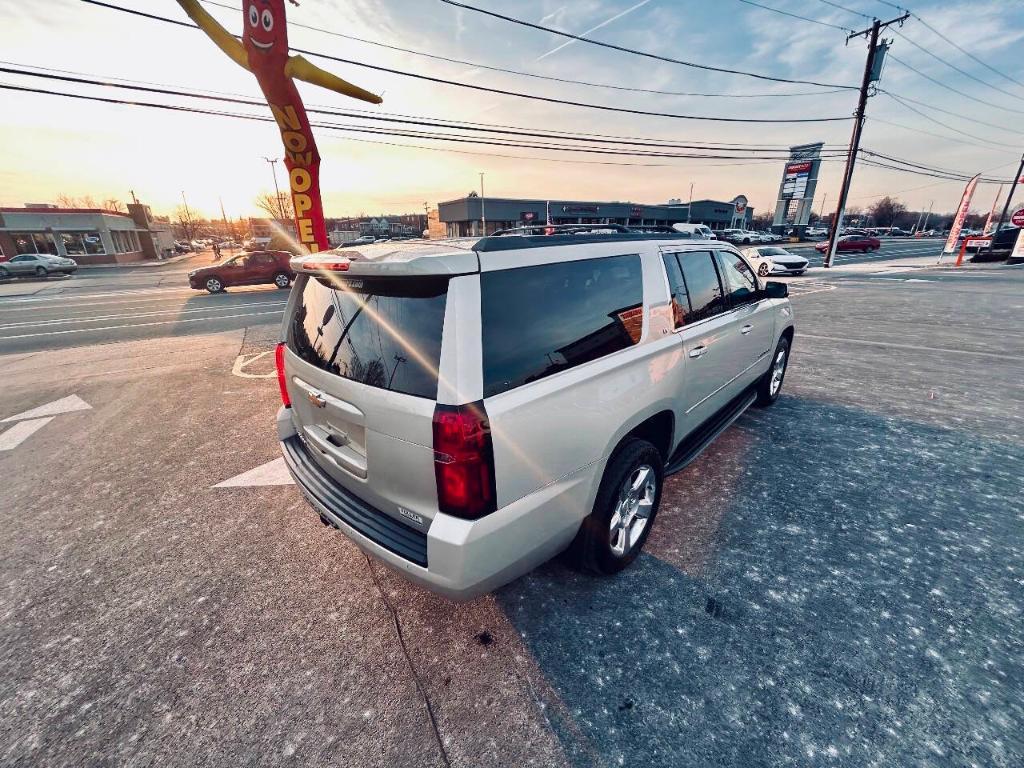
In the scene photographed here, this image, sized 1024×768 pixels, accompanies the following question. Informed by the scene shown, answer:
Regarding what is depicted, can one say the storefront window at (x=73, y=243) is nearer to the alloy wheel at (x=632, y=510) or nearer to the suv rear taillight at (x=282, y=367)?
the suv rear taillight at (x=282, y=367)

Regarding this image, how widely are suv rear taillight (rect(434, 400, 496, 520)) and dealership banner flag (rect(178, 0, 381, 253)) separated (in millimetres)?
10909

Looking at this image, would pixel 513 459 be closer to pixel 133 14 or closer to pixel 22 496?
pixel 22 496

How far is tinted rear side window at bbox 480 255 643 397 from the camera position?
1843mm

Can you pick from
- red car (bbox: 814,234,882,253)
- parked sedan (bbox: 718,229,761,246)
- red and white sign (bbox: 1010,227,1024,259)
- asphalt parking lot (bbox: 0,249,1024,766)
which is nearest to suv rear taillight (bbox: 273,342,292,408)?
asphalt parking lot (bbox: 0,249,1024,766)

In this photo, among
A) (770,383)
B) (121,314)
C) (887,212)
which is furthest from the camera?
(887,212)

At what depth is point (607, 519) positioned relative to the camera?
237 cm

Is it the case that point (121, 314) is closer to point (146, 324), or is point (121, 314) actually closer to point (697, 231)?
point (146, 324)

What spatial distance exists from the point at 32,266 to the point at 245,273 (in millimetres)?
23752

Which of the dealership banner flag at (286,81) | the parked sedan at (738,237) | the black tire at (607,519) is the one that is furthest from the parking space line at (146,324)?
the parked sedan at (738,237)

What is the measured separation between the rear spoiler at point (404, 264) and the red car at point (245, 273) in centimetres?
1856

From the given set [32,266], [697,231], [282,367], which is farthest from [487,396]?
[32,266]

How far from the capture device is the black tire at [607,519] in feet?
7.74

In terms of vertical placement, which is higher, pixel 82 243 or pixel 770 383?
pixel 82 243

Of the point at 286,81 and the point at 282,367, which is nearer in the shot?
the point at 282,367
